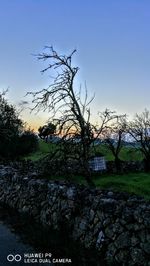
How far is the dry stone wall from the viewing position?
38.4 ft

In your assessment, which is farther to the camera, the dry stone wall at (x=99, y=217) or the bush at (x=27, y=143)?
the bush at (x=27, y=143)

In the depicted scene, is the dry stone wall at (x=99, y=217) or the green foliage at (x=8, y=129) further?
the green foliage at (x=8, y=129)

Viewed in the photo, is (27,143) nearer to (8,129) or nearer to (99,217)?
(8,129)

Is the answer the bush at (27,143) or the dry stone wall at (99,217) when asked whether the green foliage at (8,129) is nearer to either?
the bush at (27,143)

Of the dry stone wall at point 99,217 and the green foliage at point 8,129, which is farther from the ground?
the green foliage at point 8,129

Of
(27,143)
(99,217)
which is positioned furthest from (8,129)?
(99,217)

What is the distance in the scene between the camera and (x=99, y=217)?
13.6m

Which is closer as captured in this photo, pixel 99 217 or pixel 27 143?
pixel 99 217

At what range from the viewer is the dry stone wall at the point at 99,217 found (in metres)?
11.7

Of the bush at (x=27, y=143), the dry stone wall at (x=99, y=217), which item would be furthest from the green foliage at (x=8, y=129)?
the dry stone wall at (x=99, y=217)

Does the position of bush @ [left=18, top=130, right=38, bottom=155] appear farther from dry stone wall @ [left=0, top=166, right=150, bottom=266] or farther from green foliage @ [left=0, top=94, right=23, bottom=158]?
dry stone wall @ [left=0, top=166, right=150, bottom=266]

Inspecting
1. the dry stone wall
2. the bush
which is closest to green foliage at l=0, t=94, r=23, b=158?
the bush

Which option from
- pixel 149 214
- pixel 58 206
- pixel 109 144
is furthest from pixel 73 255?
pixel 109 144

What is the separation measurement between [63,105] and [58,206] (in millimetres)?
9092
